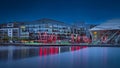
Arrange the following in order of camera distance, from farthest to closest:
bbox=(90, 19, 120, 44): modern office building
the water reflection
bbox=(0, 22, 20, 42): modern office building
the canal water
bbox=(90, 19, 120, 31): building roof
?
bbox=(0, 22, 20, 42): modern office building < bbox=(90, 19, 120, 31): building roof < bbox=(90, 19, 120, 44): modern office building < the water reflection < the canal water

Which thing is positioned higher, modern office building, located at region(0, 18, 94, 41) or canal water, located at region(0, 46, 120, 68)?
modern office building, located at region(0, 18, 94, 41)

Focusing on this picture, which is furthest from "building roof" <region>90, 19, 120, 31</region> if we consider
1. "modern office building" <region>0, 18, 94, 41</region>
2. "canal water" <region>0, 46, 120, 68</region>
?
"canal water" <region>0, 46, 120, 68</region>

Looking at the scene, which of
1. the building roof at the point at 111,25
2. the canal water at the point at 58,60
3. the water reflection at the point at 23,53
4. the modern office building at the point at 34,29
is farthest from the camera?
the modern office building at the point at 34,29

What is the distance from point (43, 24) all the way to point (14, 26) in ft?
10.7

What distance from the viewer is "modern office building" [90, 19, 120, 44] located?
22641mm

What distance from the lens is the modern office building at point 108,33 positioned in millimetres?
22641

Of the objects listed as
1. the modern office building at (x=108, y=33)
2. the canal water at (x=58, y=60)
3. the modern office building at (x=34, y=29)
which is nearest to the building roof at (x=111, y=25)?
the modern office building at (x=108, y=33)

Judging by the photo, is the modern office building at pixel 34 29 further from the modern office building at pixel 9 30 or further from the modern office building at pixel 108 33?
the modern office building at pixel 108 33

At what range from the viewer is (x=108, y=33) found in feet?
77.2

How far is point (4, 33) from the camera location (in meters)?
27.0

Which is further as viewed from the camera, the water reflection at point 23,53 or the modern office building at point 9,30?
the modern office building at point 9,30

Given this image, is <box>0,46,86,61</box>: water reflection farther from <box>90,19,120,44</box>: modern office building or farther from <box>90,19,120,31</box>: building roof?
<box>90,19,120,31</box>: building roof

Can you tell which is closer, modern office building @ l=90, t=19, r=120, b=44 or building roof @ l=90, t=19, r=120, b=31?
modern office building @ l=90, t=19, r=120, b=44

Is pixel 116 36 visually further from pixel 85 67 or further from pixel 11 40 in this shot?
pixel 85 67
